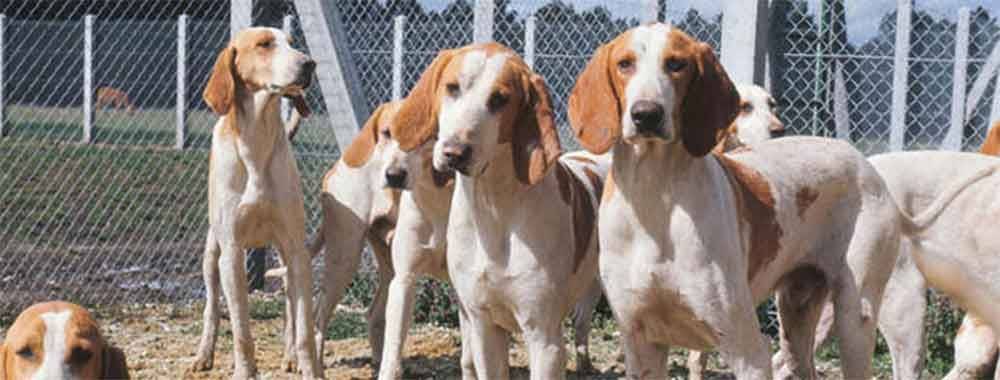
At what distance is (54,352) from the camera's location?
4266 mm

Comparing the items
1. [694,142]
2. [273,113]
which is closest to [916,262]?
[694,142]

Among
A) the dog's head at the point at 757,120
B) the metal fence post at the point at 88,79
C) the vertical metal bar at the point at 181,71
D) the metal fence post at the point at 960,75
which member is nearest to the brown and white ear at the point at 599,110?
the dog's head at the point at 757,120

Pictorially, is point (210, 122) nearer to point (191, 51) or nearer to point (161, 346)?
point (191, 51)

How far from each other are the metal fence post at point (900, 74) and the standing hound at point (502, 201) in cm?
371

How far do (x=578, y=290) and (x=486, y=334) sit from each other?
1.11 ft

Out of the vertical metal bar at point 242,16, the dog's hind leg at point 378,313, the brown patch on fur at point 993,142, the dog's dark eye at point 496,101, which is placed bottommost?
the dog's hind leg at point 378,313

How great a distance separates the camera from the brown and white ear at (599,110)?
4.41 m

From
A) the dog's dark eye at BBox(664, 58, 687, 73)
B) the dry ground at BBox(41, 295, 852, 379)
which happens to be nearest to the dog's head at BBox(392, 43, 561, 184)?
the dog's dark eye at BBox(664, 58, 687, 73)

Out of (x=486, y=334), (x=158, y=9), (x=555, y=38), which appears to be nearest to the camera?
(x=486, y=334)

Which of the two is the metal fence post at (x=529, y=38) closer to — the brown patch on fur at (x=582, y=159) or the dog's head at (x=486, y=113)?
the brown patch on fur at (x=582, y=159)

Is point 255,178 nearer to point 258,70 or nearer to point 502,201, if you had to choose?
point 258,70

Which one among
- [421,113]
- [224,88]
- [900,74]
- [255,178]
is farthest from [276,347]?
[421,113]

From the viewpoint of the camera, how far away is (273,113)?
7094 millimetres

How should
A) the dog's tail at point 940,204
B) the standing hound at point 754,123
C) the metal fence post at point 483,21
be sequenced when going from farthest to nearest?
1. the metal fence post at point 483,21
2. the standing hound at point 754,123
3. the dog's tail at point 940,204
